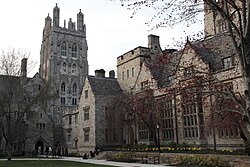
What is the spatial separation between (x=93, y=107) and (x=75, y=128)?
940 centimetres

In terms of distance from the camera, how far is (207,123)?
75.4 ft

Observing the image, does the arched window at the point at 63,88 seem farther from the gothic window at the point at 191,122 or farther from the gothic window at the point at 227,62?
the gothic window at the point at 227,62

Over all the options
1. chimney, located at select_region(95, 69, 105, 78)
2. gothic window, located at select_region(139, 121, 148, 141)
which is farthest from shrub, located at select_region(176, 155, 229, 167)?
chimney, located at select_region(95, 69, 105, 78)

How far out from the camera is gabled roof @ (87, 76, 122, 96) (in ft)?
128

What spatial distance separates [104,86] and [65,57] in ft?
168

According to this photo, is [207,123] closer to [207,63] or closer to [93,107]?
[207,63]

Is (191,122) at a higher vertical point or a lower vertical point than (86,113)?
lower

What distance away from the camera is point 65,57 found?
88625mm

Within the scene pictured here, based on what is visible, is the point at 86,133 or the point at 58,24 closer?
the point at 86,133

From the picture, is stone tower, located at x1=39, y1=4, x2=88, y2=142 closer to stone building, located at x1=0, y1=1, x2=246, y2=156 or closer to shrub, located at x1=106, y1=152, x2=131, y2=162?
stone building, located at x1=0, y1=1, x2=246, y2=156

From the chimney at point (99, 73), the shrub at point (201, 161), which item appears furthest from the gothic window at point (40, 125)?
the shrub at point (201, 161)

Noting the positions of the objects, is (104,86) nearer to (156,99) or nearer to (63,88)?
(156,99)

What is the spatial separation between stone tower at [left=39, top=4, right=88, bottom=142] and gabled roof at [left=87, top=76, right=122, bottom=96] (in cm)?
4090

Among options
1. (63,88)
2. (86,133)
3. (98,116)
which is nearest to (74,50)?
(63,88)
